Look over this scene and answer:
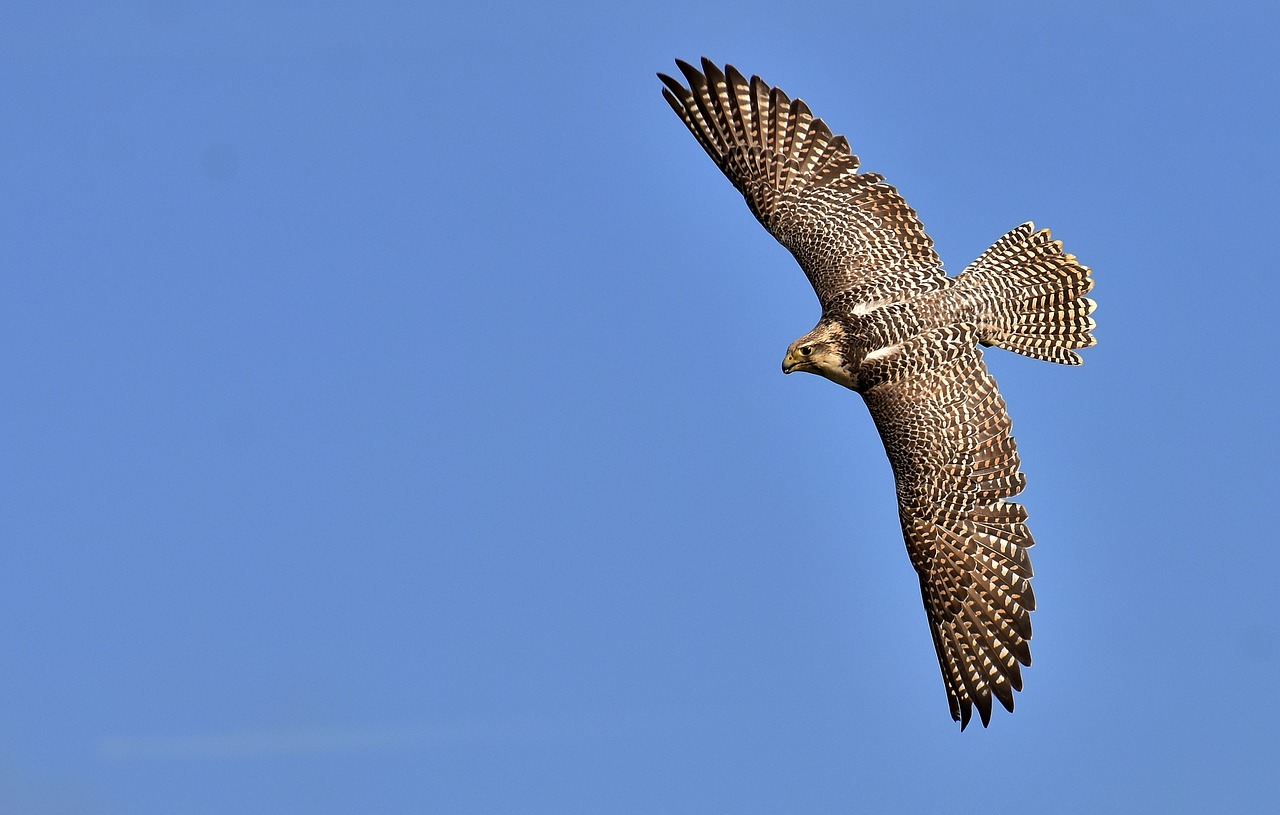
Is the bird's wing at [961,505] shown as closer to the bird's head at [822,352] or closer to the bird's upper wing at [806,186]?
the bird's head at [822,352]

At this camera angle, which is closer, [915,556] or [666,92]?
[915,556]

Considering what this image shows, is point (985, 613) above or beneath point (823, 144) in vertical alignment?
beneath

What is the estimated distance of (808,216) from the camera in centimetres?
2470

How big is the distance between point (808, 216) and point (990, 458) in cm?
389

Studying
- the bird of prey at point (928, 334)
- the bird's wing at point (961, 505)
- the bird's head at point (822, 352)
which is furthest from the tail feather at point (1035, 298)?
the bird's head at point (822, 352)

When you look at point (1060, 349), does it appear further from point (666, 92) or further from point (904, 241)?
point (666, 92)

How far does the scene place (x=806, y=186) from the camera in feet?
81.4

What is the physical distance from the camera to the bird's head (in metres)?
23.7

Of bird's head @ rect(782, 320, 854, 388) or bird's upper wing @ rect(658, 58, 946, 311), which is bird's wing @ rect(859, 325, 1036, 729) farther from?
bird's upper wing @ rect(658, 58, 946, 311)

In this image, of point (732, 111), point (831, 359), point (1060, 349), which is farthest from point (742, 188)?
point (1060, 349)

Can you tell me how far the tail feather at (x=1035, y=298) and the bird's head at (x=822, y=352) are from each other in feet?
5.16

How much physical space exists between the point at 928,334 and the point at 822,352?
1269mm

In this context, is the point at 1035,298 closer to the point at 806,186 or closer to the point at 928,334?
the point at 928,334

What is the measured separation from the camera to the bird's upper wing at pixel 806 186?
24.1 meters
